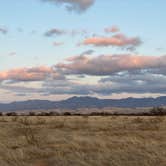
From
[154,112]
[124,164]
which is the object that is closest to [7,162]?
[124,164]

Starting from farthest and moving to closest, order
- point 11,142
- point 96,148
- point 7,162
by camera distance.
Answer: point 11,142
point 96,148
point 7,162

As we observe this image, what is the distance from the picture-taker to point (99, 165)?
1418 cm

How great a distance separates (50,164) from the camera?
15156mm

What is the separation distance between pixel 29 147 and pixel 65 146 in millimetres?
1745

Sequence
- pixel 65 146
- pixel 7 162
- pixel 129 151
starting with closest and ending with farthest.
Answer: pixel 7 162 < pixel 129 151 < pixel 65 146

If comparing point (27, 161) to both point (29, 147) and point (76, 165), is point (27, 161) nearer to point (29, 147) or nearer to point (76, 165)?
point (76, 165)

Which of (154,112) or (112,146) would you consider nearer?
(112,146)

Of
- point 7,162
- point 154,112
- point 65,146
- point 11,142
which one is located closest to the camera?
point 7,162

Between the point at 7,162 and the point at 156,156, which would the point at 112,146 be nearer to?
the point at 156,156

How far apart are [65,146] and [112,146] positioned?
236cm

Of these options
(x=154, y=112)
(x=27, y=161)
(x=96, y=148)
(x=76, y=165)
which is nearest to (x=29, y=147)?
(x=96, y=148)

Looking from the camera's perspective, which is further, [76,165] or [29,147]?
[29,147]

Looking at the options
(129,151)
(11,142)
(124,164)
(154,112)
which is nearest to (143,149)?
(129,151)

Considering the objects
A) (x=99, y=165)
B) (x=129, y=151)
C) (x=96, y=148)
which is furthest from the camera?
(x=96, y=148)
